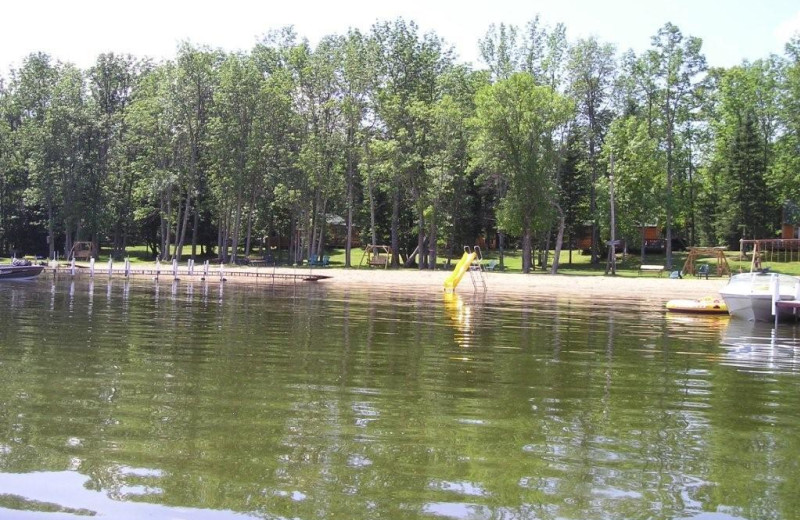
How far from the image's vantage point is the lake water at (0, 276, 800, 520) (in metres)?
6.75

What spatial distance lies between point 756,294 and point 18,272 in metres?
38.0

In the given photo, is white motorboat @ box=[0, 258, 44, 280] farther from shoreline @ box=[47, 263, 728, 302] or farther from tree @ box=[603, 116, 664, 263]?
tree @ box=[603, 116, 664, 263]

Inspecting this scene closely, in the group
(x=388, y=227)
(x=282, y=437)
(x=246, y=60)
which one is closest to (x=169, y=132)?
(x=246, y=60)

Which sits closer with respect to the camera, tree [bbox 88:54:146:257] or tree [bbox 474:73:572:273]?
tree [bbox 474:73:572:273]

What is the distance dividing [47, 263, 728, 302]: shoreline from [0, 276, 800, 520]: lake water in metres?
24.3

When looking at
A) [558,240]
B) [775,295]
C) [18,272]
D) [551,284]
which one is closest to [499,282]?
[551,284]

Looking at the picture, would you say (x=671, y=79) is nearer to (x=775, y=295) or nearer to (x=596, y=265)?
(x=596, y=265)

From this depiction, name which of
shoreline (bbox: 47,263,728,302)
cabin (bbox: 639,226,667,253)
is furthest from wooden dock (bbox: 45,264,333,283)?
cabin (bbox: 639,226,667,253)

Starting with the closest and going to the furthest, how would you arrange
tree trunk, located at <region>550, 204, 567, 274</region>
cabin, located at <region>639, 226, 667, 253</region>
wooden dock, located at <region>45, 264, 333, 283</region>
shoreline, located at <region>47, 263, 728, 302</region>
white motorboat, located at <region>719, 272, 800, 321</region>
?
white motorboat, located at <region>719, 272, 800, 321</region> → shoreline, located at <region>47, 263, 728, 302</region> → wooden dock, located at <region>45, 264, 333, 283</region> → tree trunk, located at <region>550, 204, 567, 274</region> → cabin, located at <region>639, 226, 667, 253</region>

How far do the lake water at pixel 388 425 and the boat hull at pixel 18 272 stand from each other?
27.8 m

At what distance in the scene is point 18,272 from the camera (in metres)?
44.6

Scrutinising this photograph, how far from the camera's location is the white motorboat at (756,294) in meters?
27.9

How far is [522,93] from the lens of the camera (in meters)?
59.8

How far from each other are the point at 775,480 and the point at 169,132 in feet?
224
